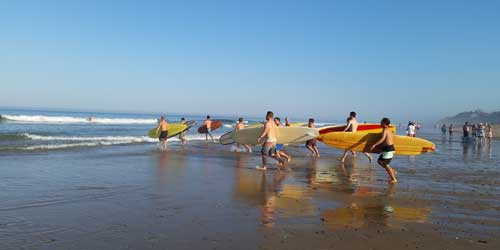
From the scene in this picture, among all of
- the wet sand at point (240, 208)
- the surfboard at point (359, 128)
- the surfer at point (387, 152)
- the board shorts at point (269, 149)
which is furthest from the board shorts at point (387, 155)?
the surfboard at point (359, 128)

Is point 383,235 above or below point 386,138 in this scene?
below

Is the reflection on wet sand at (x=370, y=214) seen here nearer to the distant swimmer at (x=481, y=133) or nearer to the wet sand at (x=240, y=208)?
the wet sand at (x=240, y=208)

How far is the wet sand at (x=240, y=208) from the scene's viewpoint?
4934mm

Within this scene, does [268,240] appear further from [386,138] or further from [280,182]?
[386,138]

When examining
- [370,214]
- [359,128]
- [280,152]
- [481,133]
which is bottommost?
[370,214]

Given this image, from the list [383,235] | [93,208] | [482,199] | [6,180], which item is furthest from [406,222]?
[6,180]

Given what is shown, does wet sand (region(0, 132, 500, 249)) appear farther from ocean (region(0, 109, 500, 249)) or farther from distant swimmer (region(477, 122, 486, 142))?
distant swimmer (region(477, 122, 486, 142))

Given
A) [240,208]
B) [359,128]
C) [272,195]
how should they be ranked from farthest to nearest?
[359,128], [272,195], [240,208]

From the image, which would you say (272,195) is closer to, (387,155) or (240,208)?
(240,208)

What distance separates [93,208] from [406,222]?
4.72 m

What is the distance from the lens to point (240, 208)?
6.58 meters

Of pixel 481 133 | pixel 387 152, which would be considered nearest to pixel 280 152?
pixel 387 152

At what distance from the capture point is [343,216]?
6191 mm

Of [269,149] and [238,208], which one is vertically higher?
[269,149]
